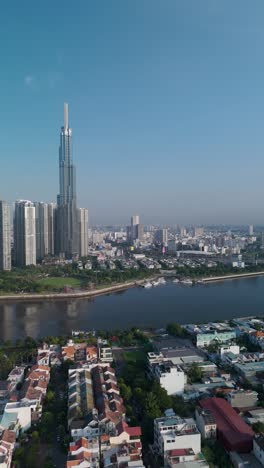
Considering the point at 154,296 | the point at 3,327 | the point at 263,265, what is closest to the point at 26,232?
the point at 154,296

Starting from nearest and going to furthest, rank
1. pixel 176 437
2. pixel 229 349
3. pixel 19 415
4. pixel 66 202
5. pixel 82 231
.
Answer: pixel 176 437
pixel 19 415
pixel 229 349
pixel 82 231
pixel 66 202

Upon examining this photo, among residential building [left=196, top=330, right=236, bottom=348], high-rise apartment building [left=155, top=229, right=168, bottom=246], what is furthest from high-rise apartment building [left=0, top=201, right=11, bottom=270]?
high-rise apartment building [left=155, top=229, right=168, bottom=246]

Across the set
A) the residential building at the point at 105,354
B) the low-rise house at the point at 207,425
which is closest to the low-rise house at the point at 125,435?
the low-rise house at the point at 207,425

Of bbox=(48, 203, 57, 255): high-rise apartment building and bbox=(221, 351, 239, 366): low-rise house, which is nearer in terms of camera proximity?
bbox=(221, 351, 239, 366): low-rise house

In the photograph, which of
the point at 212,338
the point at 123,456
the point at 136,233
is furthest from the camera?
the point at 136,233

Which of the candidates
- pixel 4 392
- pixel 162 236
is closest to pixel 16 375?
pixel 4 392

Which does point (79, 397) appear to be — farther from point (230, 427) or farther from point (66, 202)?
point (66, 202)

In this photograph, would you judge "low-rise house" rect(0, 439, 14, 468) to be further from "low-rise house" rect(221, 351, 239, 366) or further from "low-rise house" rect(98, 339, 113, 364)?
"low-rise house" rect(221, 351, 239, 366)

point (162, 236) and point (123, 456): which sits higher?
point (162, 236)
